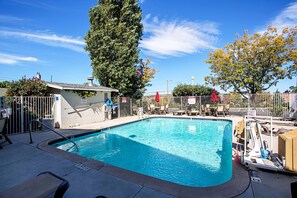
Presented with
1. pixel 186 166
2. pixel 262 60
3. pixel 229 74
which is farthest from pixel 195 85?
pixel 186 166

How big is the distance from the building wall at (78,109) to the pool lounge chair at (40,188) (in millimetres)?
7290

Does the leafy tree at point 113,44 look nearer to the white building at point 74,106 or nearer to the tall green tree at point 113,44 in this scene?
the tall green tree at point 113,44

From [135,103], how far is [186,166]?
12093 mm

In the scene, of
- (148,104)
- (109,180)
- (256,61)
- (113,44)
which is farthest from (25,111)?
(256,61)

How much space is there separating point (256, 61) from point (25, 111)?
1808cm

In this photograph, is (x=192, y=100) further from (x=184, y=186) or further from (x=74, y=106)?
(x=184, y=186)

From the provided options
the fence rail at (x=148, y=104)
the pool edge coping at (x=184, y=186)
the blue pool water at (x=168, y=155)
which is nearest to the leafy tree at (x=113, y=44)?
the fence rail at (x=148, y=104)

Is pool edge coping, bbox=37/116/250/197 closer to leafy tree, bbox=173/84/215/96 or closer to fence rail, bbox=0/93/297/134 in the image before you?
fence rail, bbox=0/93/297/134

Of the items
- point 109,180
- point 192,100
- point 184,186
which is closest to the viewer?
point 184,186

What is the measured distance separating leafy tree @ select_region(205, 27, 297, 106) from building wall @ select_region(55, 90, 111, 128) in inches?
496

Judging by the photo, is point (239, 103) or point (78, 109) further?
point (239, 103)

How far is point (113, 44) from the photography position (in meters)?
14.1

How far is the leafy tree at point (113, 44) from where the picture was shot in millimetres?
14031

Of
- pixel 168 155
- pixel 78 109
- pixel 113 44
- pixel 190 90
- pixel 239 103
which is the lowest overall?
pixel 168 155
